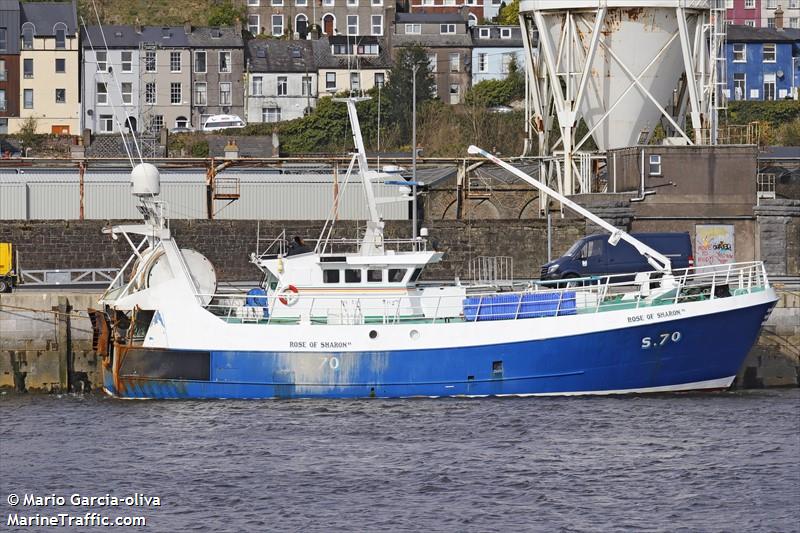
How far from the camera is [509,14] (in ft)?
372

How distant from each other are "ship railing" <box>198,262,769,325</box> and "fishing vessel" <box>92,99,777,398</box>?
40mm

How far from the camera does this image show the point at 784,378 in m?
44.6

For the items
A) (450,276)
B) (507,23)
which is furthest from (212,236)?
(507,23)

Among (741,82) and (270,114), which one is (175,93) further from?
(741,82)

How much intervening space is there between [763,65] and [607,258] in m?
61.6

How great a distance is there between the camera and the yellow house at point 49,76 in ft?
325

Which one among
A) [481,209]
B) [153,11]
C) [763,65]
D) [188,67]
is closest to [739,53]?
[763,65]

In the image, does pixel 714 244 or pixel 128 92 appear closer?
pixel 714 244

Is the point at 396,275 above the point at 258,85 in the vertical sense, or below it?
below

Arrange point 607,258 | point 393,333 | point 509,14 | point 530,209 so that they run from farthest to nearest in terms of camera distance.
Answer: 1. point 509,14
2. point 530,209
3. point 607,258
4. point 393,333

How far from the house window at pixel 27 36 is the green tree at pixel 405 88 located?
22450 mm

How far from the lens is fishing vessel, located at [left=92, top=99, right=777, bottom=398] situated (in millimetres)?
39625

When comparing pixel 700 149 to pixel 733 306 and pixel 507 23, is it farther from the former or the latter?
pixel 507 23

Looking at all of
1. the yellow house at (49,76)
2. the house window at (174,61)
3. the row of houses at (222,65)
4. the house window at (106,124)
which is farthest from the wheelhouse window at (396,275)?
the house window at (174,61)
